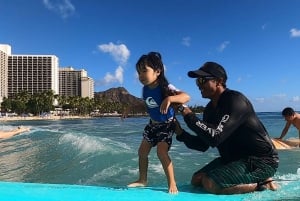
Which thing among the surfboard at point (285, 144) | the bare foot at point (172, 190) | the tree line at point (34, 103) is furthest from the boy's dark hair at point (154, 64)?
the tree line at point (34, 103)

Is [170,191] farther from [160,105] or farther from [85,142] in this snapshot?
[85,142]

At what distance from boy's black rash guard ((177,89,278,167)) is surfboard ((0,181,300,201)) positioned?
0.37 m

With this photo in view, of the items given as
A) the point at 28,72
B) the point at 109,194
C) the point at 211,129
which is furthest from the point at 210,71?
the point at 28,72

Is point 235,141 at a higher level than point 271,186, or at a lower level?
higher

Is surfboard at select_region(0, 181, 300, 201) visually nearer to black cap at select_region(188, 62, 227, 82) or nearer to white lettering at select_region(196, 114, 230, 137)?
white lettering at select_region(196, 114, 230, 137)

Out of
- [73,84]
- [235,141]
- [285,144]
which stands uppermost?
[73,84]

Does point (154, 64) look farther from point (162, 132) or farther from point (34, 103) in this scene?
point (34, 103)

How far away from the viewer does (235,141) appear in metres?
3.95

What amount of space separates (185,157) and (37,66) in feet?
529

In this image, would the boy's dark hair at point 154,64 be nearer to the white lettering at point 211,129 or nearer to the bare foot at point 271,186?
the white lettering at point 211,129

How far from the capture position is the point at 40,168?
8320 mm

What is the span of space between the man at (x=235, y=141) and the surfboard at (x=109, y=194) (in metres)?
0.12

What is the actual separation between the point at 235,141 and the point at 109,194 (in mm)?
1322

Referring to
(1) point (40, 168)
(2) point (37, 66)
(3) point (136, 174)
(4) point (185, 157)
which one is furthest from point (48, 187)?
(2) point (37, 66)
